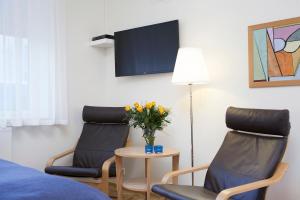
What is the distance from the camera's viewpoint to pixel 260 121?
94.2 inches

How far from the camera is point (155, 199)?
3363 millimetres

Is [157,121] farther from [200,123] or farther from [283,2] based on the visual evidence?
[283,2]

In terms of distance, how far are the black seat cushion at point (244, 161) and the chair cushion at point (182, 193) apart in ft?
0.52

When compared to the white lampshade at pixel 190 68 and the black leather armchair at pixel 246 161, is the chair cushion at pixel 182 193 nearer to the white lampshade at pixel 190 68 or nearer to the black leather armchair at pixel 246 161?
the black leather armchair at pixel 246 161

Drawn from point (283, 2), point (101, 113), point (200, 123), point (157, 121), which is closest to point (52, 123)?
point (101, 113)

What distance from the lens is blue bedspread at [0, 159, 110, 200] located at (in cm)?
132

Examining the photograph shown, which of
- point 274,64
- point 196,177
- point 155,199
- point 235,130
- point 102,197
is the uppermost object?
point 274,64

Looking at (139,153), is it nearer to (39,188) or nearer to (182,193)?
(182,193)

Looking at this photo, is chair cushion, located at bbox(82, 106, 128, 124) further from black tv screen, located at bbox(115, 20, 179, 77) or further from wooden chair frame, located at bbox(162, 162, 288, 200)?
wooden chair frame, located at bbox(162, 162, 288, 200)

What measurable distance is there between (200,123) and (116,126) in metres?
0.95

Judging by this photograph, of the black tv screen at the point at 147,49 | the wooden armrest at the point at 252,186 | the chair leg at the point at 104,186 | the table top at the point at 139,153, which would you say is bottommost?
the chair leg at the point at 104,186

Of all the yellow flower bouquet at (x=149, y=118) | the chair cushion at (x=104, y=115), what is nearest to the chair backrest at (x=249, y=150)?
the yellow flower bouquet at (x=149, y=118)

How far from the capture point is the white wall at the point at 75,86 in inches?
137

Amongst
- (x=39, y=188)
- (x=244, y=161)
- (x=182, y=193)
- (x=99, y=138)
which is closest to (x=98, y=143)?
(x=99, y=138)
